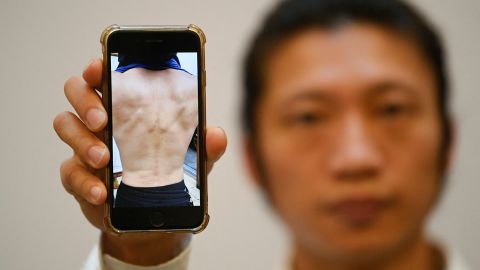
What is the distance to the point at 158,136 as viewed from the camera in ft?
1.20

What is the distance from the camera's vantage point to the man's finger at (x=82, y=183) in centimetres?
37

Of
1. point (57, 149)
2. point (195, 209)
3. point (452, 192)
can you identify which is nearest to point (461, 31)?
point (452, 192)

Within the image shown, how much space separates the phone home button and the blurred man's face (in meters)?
0.12

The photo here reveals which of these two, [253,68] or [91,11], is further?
[91,11]

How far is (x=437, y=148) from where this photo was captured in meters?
0.27

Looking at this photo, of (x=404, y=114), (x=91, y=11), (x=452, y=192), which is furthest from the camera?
(x=91, y=11)

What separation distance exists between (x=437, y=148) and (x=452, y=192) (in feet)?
0.36

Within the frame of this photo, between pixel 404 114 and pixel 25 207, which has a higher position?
pixel 404 114

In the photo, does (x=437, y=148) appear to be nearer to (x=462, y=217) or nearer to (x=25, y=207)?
(x=462, y=217)

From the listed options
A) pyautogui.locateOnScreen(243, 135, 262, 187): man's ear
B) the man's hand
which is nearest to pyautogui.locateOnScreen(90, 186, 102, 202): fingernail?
the man's hand

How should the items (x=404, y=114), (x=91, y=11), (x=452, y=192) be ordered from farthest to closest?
1. (x=91, y=11)
2. (x=452, y=192)
3. (x=404, y=114)

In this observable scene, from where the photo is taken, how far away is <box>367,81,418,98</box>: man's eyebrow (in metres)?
0.26

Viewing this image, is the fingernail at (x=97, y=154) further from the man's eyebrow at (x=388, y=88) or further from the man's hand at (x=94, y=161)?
the man's eyebrow at (x=388, y=88)

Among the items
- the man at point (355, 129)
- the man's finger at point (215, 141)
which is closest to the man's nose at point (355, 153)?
the man at point (355, 129)
